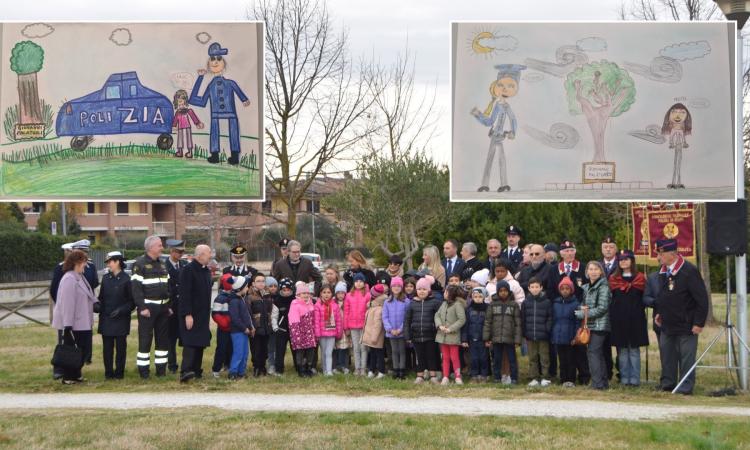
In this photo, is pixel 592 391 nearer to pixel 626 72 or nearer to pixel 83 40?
pixel 626 72

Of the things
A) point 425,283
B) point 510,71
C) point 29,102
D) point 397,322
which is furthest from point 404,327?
point 29,102

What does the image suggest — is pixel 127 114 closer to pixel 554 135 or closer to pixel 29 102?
pixel 29 102

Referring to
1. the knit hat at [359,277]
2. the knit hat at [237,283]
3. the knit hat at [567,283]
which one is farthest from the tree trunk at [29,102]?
the knit hat at [567,283]

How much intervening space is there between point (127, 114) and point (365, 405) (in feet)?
18.9

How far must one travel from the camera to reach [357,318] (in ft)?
48.0

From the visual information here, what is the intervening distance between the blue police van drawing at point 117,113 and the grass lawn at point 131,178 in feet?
1.09

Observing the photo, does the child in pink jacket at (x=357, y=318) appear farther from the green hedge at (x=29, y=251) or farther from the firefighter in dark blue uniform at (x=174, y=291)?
the green hedge at (x=29, y=251)

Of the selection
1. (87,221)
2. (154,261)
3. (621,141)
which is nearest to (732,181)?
(621,141)

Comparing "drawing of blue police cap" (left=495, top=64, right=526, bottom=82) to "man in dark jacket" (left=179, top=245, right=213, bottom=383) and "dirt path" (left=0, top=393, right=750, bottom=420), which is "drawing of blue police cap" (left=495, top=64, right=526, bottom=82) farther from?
"man in dark jacket" (left=179, top=245, right=213, bottom=383)

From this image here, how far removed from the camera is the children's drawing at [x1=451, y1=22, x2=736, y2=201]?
45.2ft

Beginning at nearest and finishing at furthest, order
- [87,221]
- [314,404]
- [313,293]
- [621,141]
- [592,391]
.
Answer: [314,404] → [592,391] → [621,141] → [313,293] → [87,221]

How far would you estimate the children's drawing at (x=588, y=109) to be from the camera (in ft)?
45.2

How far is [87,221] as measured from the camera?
240 ft

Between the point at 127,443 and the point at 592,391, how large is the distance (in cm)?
615
